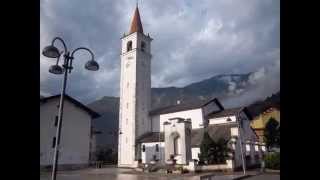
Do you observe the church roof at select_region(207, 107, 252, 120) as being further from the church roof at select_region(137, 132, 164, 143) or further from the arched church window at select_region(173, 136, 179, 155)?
the arched church window at select_region(173, 136, 179, 155)

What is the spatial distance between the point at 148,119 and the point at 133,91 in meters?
5.79

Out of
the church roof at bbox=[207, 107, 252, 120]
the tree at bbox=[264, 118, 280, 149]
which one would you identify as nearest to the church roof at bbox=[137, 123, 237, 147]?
the church roof at bbox=[207, 107, 252, 120]

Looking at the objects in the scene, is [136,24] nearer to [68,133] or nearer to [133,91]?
[133,91]

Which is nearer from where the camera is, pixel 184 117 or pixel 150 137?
pixel 150 137

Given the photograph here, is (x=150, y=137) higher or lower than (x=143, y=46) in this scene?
lower

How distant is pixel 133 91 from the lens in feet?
184

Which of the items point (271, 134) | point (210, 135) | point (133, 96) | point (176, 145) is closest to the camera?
point (176, 145)

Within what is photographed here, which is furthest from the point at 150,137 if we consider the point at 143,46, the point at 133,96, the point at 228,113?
the point at 143,46

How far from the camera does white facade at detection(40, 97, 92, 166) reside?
36.0 meters
